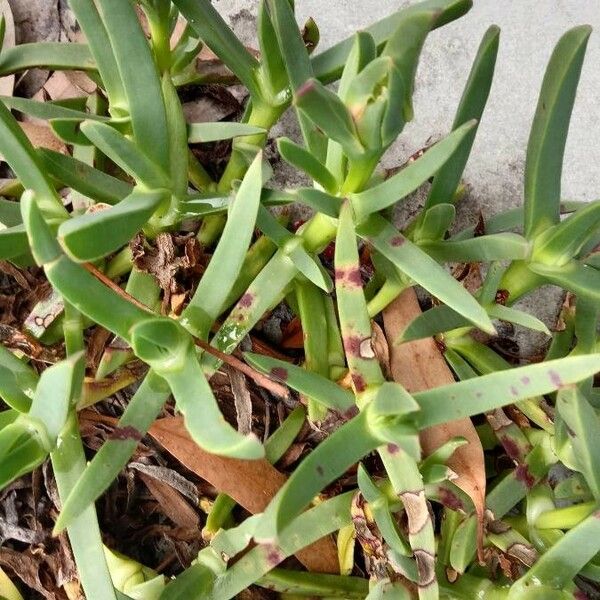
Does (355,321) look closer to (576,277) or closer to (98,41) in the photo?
(576,277)

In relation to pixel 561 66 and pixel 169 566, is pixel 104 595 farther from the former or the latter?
pixel 561 66

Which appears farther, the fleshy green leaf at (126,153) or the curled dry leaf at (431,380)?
the curled dry leaf at (431,380)

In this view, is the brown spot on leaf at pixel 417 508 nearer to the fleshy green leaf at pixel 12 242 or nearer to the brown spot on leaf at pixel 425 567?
the brown spot on leaf at pixel 425 567

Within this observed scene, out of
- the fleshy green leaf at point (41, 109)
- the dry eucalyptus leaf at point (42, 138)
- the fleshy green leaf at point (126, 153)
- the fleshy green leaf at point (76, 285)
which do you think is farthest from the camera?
the dry eucalyptus leaf at point (42, 138)

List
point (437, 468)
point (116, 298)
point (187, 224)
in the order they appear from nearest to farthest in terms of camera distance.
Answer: point (116, 298) < point (437, 468) < point (187, 224)

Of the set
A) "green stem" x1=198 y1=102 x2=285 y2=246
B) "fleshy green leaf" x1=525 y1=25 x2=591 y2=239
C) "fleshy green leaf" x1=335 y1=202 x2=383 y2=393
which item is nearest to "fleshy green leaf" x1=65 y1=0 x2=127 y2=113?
"green stem" x1=198 y1=102 x2=285 y2=246

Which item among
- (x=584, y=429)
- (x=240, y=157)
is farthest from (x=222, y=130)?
(x=584, y=429)

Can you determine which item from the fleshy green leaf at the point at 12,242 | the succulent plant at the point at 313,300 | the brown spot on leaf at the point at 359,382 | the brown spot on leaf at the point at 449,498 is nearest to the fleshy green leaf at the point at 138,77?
the succulent plant at the point at 313,300

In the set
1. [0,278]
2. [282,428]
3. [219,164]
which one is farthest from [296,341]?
[0,278]
